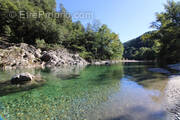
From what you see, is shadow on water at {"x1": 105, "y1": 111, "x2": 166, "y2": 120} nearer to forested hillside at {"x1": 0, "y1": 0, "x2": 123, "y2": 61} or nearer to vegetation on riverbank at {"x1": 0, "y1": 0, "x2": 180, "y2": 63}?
vegetation on riverbank at {"x1": 0, "y1": 0, "x2": 180, "y2": 63}

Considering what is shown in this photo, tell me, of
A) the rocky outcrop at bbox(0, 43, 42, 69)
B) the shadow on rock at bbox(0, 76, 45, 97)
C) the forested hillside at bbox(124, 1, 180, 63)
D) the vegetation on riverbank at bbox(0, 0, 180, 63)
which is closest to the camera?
the shadow on rock at bbox(0, 76, 45, 97)

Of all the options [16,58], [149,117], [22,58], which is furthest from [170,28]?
[16,58]

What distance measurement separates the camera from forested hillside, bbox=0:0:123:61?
26203 mm

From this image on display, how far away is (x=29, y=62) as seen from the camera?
693 inches

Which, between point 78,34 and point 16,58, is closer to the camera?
point 16,58

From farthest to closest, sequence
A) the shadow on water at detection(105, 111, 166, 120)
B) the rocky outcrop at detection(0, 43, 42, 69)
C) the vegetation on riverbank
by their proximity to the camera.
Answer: the vegetation on riverbank, the rocky outcrop at detection(0, 43, 42, 69), the shadow on water at detection(105, 111, 166, 120)

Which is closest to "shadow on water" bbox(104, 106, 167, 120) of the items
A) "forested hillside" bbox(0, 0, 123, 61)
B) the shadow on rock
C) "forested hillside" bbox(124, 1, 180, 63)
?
the shadow on rock

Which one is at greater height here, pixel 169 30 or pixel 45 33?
pixel 45 33

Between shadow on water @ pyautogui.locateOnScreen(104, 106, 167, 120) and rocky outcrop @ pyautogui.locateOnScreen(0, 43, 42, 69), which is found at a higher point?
rocky outcrop @ pyautogui.locateOnScreen(0, 43, 42, 69)

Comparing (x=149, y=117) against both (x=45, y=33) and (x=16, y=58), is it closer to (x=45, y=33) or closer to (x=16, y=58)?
(x=16, y=58)

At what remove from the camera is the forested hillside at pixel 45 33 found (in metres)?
26.2

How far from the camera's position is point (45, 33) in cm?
2945

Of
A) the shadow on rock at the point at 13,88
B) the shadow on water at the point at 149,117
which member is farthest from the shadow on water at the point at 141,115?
the shadow on rock at the point at 13,88

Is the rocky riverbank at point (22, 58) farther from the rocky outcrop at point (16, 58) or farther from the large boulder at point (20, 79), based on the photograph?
the large boulder at point (20, 79)
